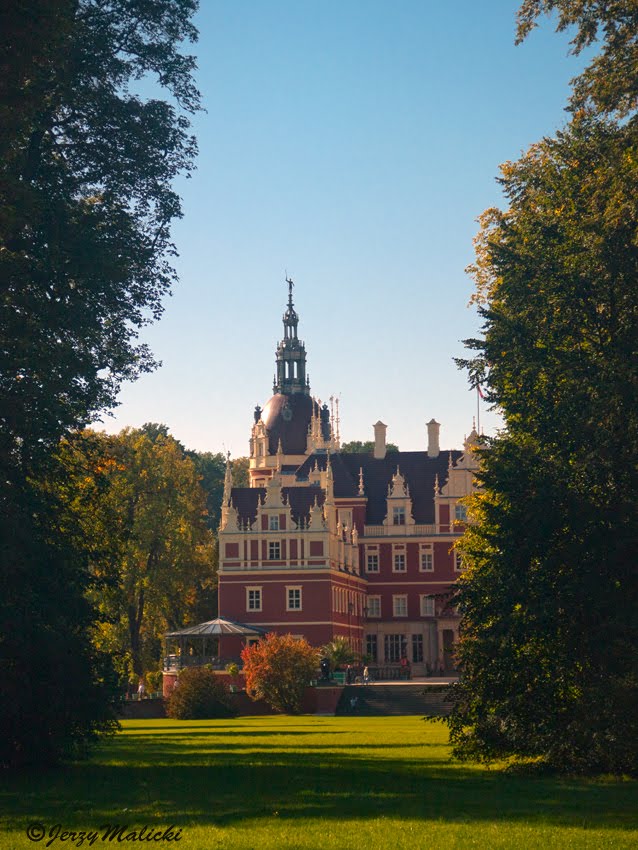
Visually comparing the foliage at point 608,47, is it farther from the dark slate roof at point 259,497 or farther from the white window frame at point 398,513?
the white window frame at point 398,513

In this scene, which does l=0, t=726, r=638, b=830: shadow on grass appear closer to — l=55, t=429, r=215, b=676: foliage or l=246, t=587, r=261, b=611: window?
l=55, t=429, r=215, b=676: foliage

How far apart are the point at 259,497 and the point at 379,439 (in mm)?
15469

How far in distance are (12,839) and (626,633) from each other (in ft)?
34.5

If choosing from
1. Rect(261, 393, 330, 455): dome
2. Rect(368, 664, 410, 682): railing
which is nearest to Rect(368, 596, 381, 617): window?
Rect(368, 664, 410, 682): railing

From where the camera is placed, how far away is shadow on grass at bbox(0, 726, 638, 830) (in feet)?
55.0

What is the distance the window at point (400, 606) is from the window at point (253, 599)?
12903 mm

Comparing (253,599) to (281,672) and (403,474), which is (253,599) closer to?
(403,474)

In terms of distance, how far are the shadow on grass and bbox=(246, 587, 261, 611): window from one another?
1828 inches

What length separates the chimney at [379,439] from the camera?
8969cm

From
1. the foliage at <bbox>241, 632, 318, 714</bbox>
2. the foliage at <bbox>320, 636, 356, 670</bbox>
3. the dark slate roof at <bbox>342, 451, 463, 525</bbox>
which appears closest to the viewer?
the foliage at <bbox>241, 632, 318, 714</bbox>

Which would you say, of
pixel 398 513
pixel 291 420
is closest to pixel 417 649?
pixel 398 513

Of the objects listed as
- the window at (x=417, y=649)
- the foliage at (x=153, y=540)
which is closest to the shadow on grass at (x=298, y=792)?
the foliage at (x=153, y=540)

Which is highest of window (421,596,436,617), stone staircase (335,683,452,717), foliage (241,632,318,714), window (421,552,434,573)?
window (421,552,434,573)

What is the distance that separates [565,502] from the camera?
22.3 metres
